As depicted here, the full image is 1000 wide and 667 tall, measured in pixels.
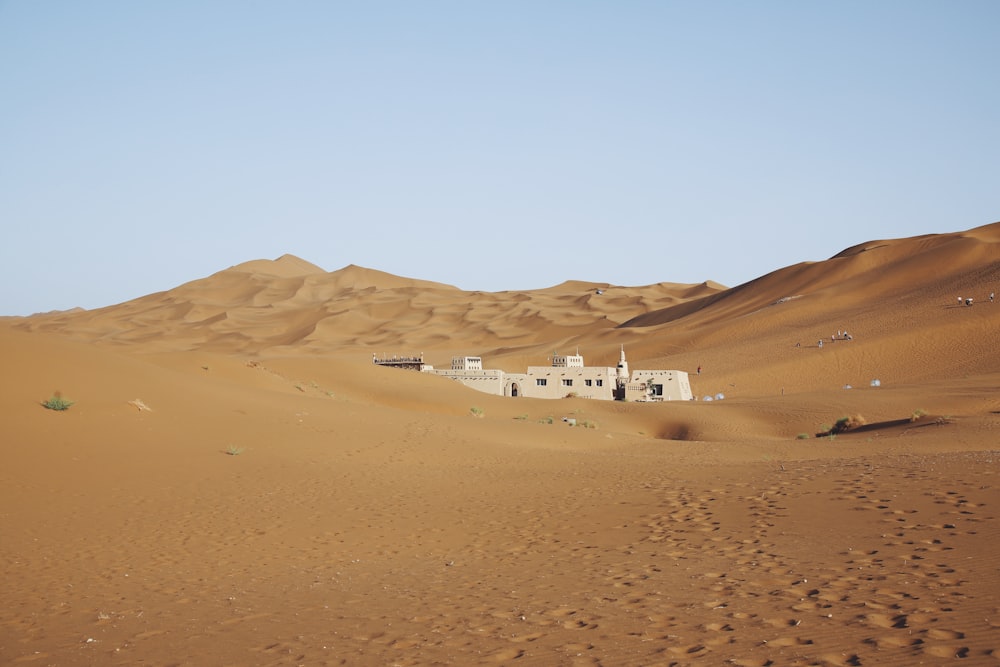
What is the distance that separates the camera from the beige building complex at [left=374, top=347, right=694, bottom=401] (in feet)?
A: 138

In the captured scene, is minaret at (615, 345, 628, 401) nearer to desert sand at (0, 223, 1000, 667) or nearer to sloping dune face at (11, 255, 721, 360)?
desert sand at (0, 223, 1000, 667)

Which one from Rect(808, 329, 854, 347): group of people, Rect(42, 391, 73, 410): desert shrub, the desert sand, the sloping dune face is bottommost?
the desert sand

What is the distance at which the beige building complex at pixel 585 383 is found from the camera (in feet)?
138

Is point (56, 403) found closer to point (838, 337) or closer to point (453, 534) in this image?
point (453, 534)

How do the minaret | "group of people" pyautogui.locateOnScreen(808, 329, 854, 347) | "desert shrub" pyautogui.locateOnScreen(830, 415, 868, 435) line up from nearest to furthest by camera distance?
1. "desert shrub" pyautogui.locateOnScreen(830, 415, 868, 435)
2. the minaret
3. "group of people" pyautogui.locateOnScreen(808, 329, 854, 347)

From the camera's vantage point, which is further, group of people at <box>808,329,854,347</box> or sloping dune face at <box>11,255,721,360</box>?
sloping dune face at <box>11,255,721,360</box>

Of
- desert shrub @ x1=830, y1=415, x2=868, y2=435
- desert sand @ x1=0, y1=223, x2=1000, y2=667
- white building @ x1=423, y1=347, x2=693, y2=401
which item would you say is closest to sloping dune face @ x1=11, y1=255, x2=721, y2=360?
white building @ x1=423, y1=347, x2=693, y2=401

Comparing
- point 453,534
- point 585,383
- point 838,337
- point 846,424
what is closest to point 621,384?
point 585,383

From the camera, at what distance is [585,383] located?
139 ft

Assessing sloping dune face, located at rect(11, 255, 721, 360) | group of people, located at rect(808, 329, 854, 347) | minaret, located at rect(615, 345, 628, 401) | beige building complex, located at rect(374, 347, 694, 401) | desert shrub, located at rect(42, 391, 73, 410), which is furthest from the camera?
sloping dune face, located at rect(11, 255, 721, 360)

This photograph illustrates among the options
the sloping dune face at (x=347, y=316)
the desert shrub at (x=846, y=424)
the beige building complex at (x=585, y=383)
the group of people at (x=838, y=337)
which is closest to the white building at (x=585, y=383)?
the beige building complex at (x=585, y=383)

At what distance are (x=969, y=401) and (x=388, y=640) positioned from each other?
2886cm

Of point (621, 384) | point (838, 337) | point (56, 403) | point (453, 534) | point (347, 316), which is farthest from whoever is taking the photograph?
point (347, 316)

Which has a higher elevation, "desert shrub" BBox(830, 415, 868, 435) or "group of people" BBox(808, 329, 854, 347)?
"group of people" BBox(808, 329, 854, 347)
